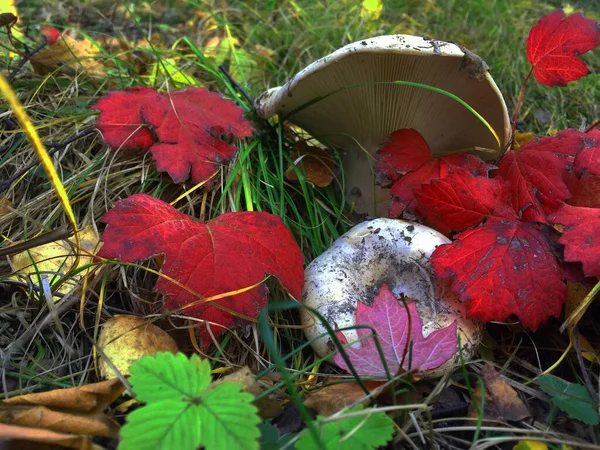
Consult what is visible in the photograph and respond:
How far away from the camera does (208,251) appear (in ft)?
4.23

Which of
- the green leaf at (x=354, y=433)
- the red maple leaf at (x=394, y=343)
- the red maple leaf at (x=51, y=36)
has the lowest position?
the red maple leaf at (x=394, y=343)

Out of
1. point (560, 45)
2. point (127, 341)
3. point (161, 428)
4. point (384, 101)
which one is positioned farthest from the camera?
point (384, 101)

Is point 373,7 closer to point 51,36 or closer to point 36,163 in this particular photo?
point 51,36

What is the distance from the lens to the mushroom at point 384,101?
1.40m

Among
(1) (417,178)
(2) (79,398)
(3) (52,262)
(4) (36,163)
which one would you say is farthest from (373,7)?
(2) (79,398)

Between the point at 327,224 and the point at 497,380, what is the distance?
872 millimetres

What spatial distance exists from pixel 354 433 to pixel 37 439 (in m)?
0.60

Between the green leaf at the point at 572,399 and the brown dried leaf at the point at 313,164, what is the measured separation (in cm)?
110

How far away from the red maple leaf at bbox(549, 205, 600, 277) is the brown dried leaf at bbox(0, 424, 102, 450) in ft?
4.06

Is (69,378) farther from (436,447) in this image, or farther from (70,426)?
(436,447)

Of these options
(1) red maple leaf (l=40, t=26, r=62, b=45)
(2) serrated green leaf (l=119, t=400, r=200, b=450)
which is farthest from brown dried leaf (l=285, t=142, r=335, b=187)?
(1) red maple leaf (l=40, t=26, r=62, b=45)

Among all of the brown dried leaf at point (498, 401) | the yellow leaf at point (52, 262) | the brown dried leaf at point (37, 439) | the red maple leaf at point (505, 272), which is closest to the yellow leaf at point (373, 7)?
the red maple leaf at point (505, 272)

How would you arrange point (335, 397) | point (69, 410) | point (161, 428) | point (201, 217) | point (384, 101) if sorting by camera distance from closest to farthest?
1. point (161, 428)
2. point (69, 410)
3. point (335, 397)
4. point (201, 217)
5. point (384, 101)

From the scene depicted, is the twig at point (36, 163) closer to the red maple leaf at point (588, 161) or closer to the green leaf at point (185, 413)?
the green leaf at point (185, 413)
